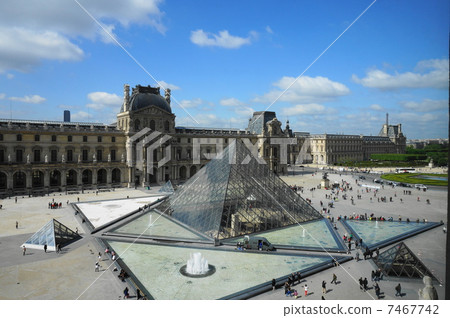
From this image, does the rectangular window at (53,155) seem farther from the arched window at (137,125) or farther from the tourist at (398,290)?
the tourist at (398,290)

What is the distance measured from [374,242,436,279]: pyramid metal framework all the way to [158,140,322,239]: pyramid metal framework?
9289 mm

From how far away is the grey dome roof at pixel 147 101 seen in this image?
5256 centimetres

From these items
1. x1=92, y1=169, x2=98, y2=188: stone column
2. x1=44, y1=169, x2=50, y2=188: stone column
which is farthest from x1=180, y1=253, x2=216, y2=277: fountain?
x1=92, y1=169, x2=98, y2=188: stone column

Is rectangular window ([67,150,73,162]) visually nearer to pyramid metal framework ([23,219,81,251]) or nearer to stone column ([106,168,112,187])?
stone column ([106,168,112,187])

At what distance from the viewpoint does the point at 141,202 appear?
38750mm

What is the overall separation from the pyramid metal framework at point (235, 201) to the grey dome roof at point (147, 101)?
25152mm

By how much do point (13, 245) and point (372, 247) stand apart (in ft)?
79.5

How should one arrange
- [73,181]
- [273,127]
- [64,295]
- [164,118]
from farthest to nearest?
1. [273,127]
2. [164,118]
3. [73,181]
4. [64,295]

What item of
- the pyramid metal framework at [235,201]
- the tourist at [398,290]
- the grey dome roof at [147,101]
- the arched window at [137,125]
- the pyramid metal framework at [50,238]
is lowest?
the tourist at [398,290]

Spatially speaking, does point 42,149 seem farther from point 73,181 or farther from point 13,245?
point 13,245

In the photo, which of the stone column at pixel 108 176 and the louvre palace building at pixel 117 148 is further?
the stone column at pixel 108 176

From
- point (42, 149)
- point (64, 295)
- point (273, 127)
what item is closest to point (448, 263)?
point (64, 295)

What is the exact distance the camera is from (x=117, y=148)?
173 ft

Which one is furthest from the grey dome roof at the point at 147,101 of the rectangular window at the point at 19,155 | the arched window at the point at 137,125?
the rectangular window at the point at 19,155
